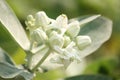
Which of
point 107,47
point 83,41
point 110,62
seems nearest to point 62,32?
point 83,41

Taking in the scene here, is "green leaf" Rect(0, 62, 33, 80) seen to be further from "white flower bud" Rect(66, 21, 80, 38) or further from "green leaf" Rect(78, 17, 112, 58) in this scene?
"green leaf" Rect(78, 17, 112, 58)

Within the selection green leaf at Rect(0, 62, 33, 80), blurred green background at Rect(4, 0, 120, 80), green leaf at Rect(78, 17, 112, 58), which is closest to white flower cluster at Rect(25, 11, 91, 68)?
green leaf at Rect(0, 62, 33, 80)

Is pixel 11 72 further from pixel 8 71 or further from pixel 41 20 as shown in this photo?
pixel 41 20

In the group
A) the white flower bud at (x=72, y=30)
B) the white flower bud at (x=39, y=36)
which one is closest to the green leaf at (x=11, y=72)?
the white flower bud at (x=39, y=36)

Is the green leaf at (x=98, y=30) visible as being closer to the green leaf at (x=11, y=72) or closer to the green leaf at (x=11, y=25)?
the green leaf at (x=11, y=25)

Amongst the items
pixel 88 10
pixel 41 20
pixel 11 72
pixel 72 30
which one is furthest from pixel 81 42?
pixel 88 10

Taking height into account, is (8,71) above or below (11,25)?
below
